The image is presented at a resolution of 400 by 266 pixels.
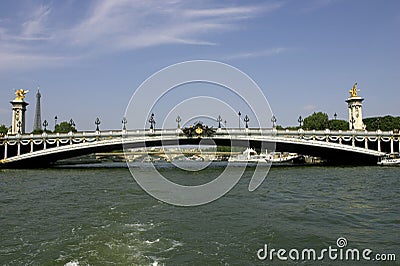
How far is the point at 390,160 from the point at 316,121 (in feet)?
132

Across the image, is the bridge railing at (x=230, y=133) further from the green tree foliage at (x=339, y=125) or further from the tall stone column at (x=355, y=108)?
the green tree foliage at (x=339, y=125)

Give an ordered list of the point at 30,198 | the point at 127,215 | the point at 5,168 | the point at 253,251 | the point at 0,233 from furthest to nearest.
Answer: the point at 5,168, the point at 30,198, the point at 127,215, the point at 0,233, the point at 253,251

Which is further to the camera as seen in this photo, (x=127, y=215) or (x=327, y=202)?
(x=327, y=202)

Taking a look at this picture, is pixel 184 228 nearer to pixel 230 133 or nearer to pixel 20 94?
pixel 230 133

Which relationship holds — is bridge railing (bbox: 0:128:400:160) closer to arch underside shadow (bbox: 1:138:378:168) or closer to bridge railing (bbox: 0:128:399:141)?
bridge railing (bbox: 0:128:399:141)

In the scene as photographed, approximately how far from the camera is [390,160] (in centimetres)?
4091

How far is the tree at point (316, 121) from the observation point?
78.3m

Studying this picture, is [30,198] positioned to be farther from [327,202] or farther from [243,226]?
[327,202]

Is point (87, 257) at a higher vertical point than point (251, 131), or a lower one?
lower

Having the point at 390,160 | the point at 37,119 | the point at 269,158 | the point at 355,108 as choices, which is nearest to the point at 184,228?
the point at 390,160

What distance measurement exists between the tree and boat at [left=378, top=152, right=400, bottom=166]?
3485cm

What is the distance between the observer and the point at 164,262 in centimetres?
757

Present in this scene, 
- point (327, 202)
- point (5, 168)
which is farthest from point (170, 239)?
point (5, 168)

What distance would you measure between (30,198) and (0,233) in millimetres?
7744
